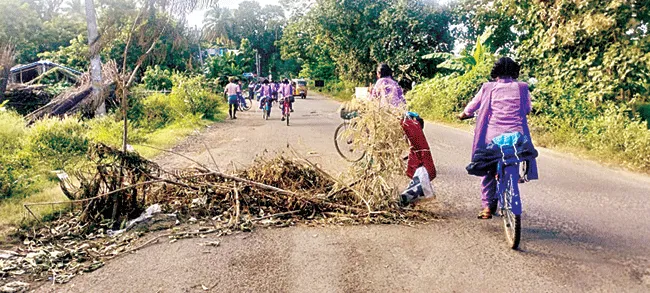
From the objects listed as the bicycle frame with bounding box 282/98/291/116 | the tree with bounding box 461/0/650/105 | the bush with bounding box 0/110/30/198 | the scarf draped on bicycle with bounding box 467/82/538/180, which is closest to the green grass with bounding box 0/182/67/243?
the bush with bounding box 0/110/30/198

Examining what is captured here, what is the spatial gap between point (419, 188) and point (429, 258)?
53.9 inches

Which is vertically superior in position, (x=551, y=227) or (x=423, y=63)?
(x=423, y=63)

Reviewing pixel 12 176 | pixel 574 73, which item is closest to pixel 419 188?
pixel 12 176

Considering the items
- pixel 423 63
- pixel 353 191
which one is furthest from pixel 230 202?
pixel 423 63

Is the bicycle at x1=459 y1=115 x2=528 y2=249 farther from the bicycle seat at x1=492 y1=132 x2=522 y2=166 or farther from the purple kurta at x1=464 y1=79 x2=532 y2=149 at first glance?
the purple kurta at x1=464 y1=79 x2=532 y2=149

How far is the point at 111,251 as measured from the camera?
16.6 ft

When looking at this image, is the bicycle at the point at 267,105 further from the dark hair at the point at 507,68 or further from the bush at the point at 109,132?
the dark hair at the point at 507,68

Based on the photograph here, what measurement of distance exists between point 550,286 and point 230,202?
3721 millimetres

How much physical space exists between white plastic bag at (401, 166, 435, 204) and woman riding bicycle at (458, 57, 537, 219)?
0.69 m

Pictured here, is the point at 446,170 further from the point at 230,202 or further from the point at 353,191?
the point at 230,202

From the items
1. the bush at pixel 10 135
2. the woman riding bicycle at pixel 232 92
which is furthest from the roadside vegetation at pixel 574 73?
the bush at pixel 10 135

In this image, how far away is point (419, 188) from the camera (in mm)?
5965

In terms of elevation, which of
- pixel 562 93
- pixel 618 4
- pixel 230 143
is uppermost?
pixel 618 4

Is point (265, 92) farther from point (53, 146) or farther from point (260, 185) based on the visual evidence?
point (260, 185)
